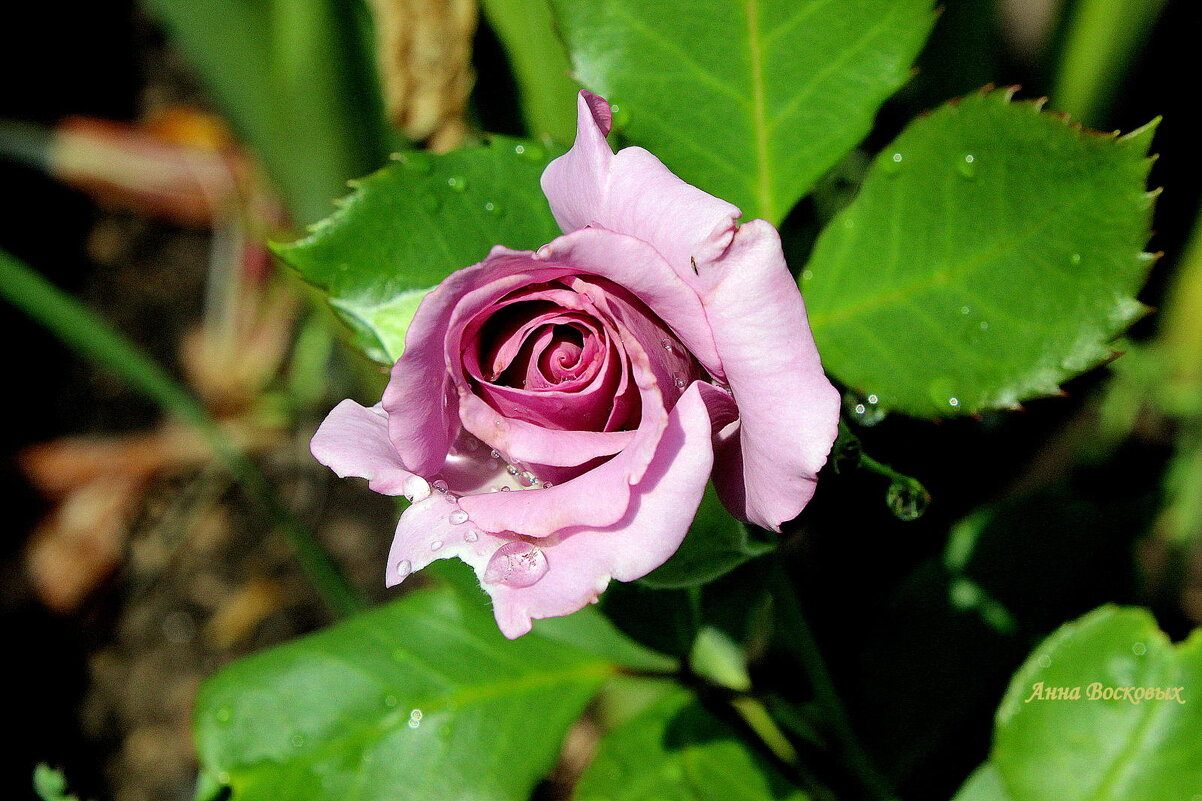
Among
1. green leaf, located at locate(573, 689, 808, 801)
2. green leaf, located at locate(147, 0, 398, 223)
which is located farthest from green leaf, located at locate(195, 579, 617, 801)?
green leaf, located at locate(147, 0, 398, 223)

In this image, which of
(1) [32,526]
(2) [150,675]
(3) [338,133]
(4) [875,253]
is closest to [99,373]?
(1) [32,526]

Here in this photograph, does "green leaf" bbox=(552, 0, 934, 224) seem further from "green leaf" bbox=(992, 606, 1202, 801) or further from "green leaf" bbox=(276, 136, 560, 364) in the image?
"green leaf" bbox=(992, 606, 1202, 801)

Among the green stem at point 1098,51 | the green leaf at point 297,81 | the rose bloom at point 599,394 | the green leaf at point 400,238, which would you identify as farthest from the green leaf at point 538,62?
the green stem at point 1098,51

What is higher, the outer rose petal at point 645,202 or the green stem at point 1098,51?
the outer rose petal at point 645,202

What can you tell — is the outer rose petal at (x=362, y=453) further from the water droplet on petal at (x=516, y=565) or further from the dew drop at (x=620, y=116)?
the dew drop at (x=620, y=116)

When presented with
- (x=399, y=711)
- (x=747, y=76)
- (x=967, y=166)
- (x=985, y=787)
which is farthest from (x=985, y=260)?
(x=399, y=711)
